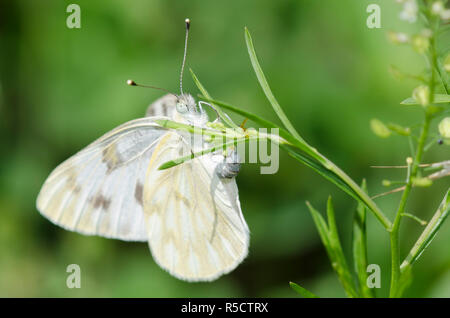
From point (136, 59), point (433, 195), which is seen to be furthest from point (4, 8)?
point (433, 195)

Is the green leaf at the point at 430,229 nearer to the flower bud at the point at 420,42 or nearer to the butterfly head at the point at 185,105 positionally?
the flower bud at the point at 420,42

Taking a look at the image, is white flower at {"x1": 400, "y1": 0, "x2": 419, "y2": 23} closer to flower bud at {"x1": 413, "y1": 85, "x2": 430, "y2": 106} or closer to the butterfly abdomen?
flower bud at {"x1": 413, "y1": 85, "x2": 430, "y2": 106}

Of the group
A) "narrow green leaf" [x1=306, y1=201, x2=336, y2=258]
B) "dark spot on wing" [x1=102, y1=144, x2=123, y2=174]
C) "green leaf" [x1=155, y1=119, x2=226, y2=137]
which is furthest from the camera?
"dark spot on wing" [x1=102, y1=144, x2=123, y2=174]

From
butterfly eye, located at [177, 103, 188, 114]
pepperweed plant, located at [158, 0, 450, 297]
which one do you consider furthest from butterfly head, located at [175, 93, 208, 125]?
pepperweed plant, located at [158, 0, 450, 297]

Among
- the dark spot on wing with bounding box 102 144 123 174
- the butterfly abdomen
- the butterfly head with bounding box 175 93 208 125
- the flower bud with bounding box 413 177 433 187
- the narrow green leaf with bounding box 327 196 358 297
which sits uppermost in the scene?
the butterfly head with bounding box 175 93 208 125

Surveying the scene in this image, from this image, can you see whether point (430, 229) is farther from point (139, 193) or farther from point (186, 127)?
point (139, 193)

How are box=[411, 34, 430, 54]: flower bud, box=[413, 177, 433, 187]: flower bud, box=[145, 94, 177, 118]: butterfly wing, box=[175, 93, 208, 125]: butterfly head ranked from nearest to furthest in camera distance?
box=[411, 34, 430, 54]: flower bud
box=[413, 177, 433, 187]: flower bud
box=[175, 93, 208, 125]: butterfly head
box=[145, 94, 177, 118]: butterfly wing

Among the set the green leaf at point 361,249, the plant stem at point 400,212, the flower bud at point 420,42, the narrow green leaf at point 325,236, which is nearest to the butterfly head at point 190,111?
the narrow green leaf at point 325,236
